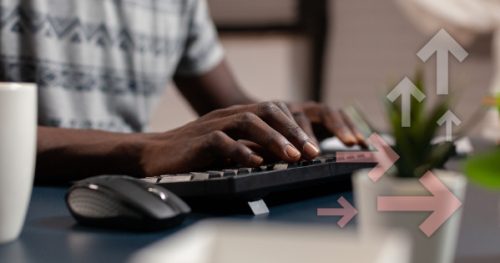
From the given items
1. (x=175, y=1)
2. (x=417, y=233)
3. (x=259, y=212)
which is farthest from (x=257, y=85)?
(x=417, y=233)

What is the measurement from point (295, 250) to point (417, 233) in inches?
4.2

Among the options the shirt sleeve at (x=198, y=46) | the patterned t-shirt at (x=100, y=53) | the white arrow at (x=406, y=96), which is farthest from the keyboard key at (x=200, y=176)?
the shirt sleeve at (x=198, y=46)

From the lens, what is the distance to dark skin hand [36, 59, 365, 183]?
2.03 feet

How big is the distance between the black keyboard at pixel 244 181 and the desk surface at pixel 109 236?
2cm

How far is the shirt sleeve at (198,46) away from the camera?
1547mm

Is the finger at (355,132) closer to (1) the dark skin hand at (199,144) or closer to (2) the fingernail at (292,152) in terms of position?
(1) the dark skin hand at (199,144)

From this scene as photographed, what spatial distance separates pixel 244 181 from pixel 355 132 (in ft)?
1.26

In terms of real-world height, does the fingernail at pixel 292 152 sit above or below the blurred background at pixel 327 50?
above

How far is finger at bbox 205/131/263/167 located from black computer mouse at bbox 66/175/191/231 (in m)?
0.09

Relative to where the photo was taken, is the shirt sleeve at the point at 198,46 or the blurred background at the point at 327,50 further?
the blurred background at the point at 327,50

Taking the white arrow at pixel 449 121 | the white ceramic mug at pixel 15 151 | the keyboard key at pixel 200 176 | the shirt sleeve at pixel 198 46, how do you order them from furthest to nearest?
the shirt sleeve at pixel 198 46, the keyboard key at pixel 200 176, the white ceramic mug at pixel 15 151, the white arrow at pixel 449 121

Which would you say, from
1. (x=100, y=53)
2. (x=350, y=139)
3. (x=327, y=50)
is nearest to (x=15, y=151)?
(x=350, y=139)

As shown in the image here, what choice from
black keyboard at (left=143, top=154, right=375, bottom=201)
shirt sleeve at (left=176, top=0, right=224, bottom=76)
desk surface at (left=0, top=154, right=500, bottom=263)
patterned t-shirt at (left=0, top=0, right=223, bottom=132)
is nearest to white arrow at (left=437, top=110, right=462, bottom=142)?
desk surface at (left=0, top=154, right=500, bottom=263)

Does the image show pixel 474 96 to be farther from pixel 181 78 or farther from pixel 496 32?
pixel 181 78
